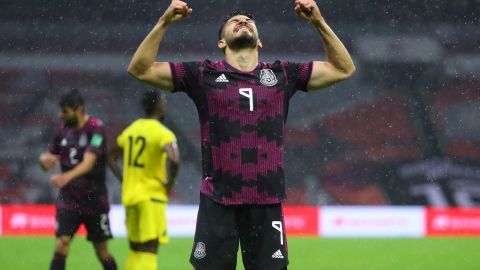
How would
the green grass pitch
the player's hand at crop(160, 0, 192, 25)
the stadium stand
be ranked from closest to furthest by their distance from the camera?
the player's hand at crop(160, 0, 192, 25)
the green grass pitch
the stadium stand

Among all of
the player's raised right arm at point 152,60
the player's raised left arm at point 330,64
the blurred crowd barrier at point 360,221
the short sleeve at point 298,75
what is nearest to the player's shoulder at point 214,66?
the player's raised right arm at point 152,60

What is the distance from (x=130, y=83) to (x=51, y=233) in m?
6.27

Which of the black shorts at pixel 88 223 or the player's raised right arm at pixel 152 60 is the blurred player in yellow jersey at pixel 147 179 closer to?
the black shorts at pixel 88 223

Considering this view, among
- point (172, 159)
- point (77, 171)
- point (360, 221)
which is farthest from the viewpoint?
point (360, 221)

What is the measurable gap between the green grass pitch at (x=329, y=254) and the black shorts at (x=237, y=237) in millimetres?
4286

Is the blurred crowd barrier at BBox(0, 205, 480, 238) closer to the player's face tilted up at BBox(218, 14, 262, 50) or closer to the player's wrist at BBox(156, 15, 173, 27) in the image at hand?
the player's face tilted up at BBox(218, 14, 262, 50)

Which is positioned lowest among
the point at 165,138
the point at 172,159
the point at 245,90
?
the point at 172,159

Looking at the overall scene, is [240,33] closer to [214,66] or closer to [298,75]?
[214,66]

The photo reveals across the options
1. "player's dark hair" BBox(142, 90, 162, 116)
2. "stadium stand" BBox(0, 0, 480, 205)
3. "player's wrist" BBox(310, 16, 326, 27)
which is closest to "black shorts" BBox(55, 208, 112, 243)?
"player's dark hair" BBox(142, 90, 162, 116)

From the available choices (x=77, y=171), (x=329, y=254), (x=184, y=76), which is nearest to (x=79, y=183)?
(x=77, y=171)

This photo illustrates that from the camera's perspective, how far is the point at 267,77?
3.86 metres

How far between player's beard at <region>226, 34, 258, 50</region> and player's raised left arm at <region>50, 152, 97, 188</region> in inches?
96.5

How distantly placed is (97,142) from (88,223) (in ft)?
2.11

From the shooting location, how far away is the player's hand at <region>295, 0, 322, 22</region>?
3830 mm
